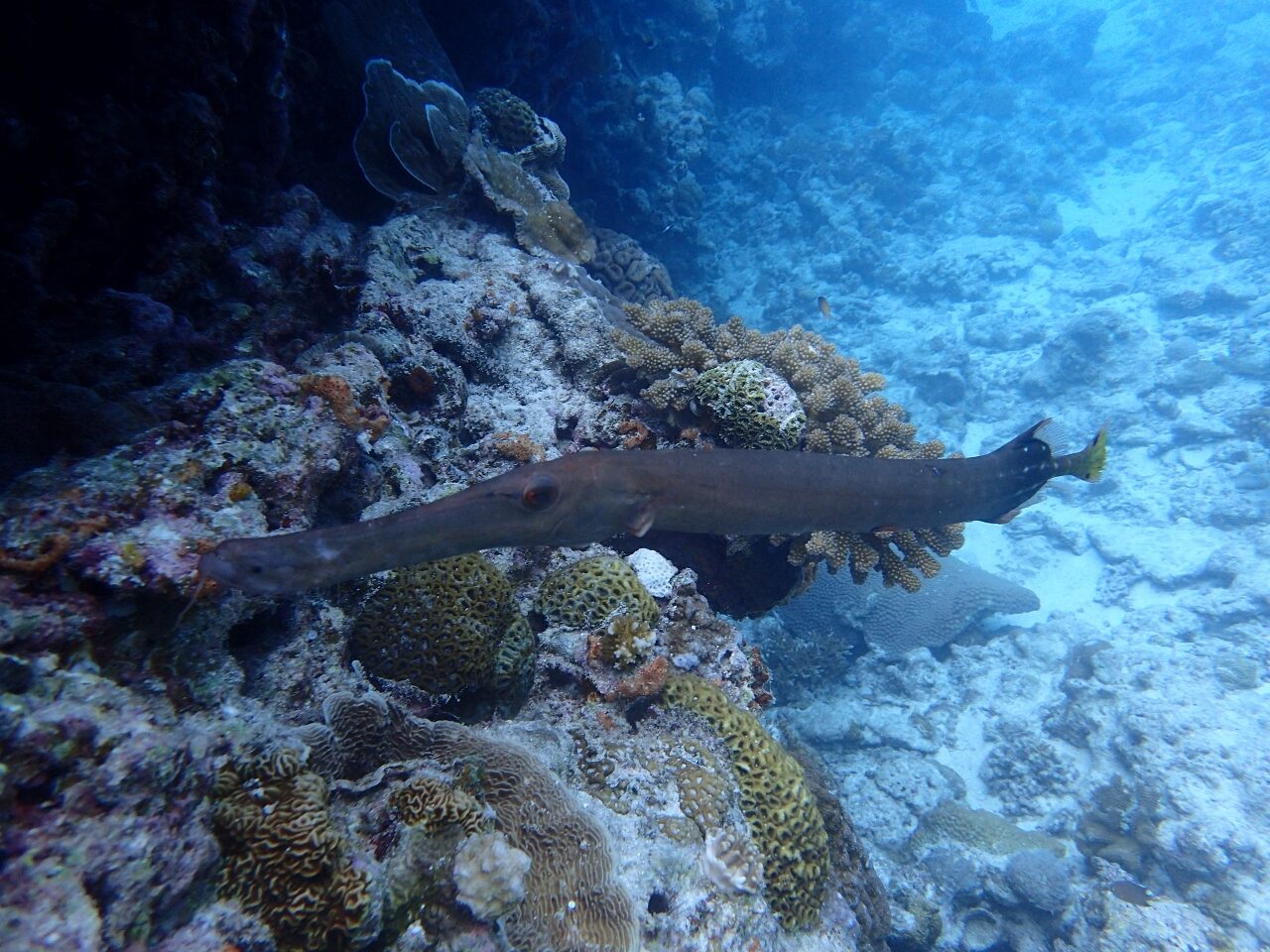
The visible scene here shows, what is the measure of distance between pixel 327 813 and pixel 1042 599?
17.1m

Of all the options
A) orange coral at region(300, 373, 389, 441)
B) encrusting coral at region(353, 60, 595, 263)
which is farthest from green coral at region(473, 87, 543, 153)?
orange coral at region(300, 373, 389, 441)

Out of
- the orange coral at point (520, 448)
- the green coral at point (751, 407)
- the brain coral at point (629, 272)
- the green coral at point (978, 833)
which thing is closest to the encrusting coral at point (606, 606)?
the orange coral at point (520, 448)

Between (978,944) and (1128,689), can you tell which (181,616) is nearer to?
(978,944)

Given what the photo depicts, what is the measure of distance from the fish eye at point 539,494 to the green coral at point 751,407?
84.1 inches

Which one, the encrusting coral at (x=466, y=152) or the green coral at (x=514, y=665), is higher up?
the encrusting coral at (x=466, y=152)

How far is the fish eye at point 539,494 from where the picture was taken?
307 centimetres

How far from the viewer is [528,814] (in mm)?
2920

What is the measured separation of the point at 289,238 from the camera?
507 cm

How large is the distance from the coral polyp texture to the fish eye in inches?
85.0

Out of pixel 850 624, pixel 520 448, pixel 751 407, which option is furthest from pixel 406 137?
pixel 850 624

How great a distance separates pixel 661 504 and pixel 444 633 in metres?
1.54

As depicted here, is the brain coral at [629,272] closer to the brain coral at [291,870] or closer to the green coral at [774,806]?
the green coral at [774,806]

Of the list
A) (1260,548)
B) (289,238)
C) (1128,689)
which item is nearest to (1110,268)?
(1260,548)

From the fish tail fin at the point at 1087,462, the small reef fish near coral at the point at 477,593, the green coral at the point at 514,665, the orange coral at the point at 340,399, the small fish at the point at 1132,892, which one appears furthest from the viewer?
the small fish at the point at 1132,892
